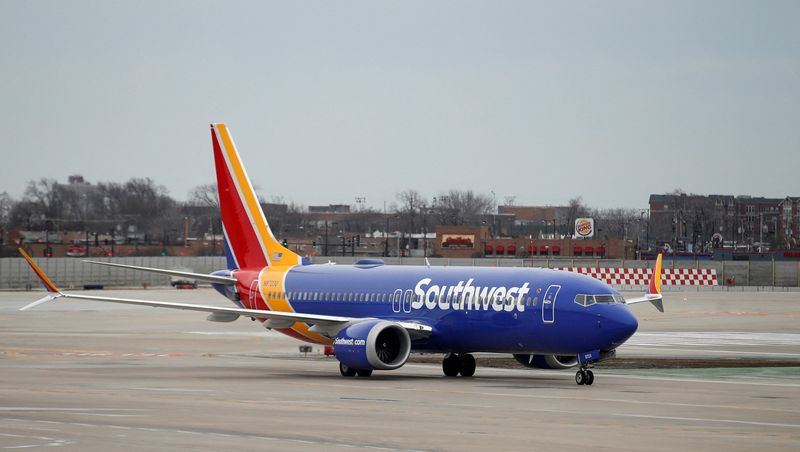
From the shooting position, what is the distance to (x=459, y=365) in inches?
1615

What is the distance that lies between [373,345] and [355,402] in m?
7.89

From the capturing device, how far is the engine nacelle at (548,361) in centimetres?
4019

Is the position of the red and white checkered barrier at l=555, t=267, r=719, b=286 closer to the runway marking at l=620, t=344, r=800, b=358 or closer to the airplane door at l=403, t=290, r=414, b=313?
the runway marking at l=620, t=344, r=800, b=358

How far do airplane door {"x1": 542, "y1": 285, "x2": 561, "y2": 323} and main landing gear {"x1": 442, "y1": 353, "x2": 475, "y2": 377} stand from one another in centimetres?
432

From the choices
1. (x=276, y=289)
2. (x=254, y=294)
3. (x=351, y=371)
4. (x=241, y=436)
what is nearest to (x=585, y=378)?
(x=351, y=371)

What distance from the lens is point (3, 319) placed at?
7544 centimetres

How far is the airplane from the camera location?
37.0m

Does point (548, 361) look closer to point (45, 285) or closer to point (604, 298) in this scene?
point (604, 298)

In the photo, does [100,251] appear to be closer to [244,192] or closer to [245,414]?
[244,192]

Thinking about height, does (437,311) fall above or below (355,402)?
above

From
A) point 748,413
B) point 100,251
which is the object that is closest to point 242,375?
point 748,413

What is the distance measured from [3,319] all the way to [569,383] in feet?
155

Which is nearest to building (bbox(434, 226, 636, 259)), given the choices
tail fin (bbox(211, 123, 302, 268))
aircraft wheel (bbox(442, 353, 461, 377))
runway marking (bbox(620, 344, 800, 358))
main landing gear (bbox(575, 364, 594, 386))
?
runway marking (bbox(620, 344, 800, 358))

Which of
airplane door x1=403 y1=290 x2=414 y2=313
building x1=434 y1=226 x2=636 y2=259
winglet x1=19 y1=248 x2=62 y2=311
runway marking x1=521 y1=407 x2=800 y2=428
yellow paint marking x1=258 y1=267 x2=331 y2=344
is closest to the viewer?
runway marking x1=521 y1=407 x2=800 y2=428
